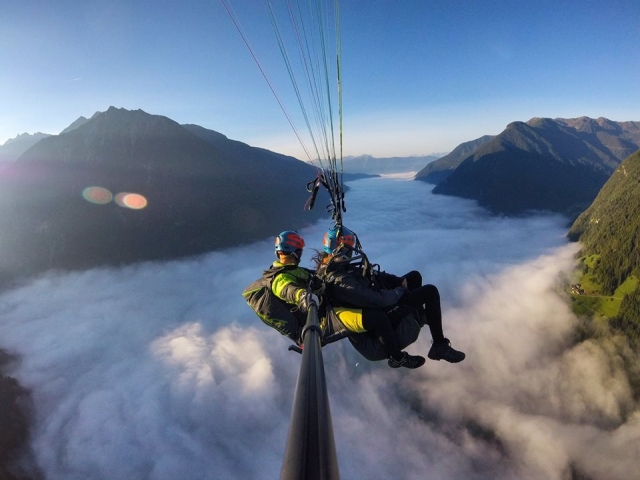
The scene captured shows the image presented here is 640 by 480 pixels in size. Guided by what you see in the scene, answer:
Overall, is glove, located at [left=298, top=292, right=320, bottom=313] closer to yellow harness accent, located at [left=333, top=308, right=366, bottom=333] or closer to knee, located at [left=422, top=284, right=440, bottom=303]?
yellow harness accent, located at [left=333, top=308, right=366, bottom=333]

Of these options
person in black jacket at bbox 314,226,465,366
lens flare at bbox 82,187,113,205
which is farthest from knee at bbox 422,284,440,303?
lens flare at bbox 82,187,113,205

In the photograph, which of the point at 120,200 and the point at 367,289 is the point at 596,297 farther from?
the point at 120,200

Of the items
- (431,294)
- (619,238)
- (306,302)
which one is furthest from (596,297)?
(306,302)

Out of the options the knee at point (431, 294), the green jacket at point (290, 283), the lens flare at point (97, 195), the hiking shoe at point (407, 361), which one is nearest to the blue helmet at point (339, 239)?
the green jacket at point (290, 283)

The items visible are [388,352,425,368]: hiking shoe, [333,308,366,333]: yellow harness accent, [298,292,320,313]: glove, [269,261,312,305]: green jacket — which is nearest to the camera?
[298,292,320,313]: glove

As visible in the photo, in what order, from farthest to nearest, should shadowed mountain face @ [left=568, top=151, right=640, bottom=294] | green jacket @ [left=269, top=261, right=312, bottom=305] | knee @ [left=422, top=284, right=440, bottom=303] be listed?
shadowed mountain face @ [left=568, top=151, right=640, bottom=294] → knee @ [left=422, top=284, right=440, bottom=303] → green jacket @ [left=269, top=261, right=312, bottom=305]

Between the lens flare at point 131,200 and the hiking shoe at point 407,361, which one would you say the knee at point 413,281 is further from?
the lens flare at point 131,200

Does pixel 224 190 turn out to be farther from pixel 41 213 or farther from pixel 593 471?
pixel 593 471
